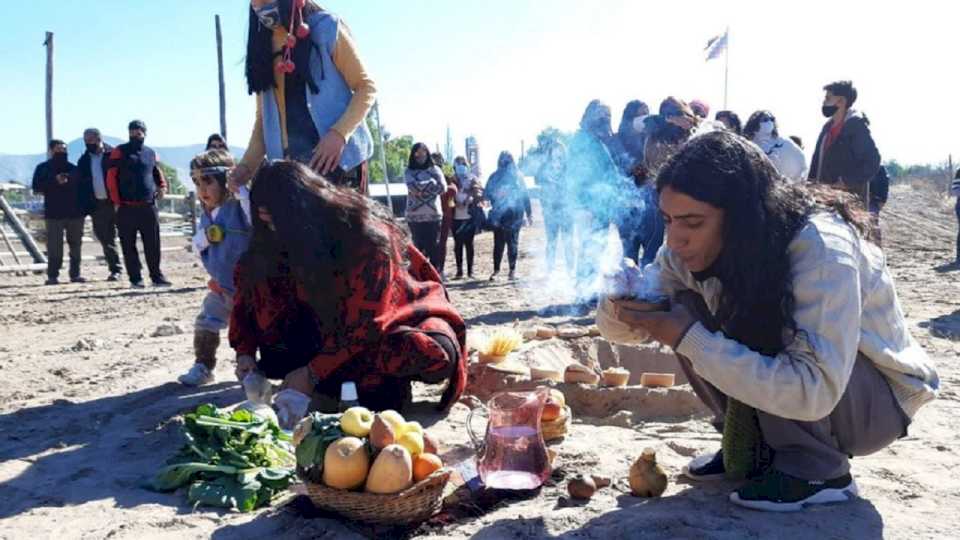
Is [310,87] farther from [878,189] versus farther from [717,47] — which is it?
[717,47]

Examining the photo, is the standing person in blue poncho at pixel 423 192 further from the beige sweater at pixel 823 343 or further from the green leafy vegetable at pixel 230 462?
the beige sweater at pixel 823 343

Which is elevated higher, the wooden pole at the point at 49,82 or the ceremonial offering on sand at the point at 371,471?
the wooden pole at the point at 49,82

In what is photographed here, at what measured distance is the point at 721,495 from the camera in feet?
8.89

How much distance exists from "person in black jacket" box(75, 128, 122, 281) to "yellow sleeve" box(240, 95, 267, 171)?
639 cm

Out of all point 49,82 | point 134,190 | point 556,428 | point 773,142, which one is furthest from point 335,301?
point 49,82

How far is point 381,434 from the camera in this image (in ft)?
8.53

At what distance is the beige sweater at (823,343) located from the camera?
7.51 ft

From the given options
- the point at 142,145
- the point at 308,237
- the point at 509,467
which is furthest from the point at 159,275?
the point at 509,467

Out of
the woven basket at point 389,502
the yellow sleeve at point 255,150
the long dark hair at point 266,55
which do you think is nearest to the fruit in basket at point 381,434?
the woven basket at point 389,502

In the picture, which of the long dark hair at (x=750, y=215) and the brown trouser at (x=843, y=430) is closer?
the long dark hair at (x=750, y=215)

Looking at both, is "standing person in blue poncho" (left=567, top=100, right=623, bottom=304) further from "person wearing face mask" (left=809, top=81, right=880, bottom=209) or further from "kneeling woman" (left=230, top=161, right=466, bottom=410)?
"kneeling woman" (left=230, top=161, right=466, bottom=410)

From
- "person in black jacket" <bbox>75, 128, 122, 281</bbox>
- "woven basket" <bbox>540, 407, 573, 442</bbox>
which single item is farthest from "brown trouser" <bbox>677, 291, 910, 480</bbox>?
"person in black jacket" <bbox>75, 128, 122, 281</bbox>

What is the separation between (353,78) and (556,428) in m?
1.87

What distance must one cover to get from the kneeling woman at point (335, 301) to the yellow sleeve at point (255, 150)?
660 millimetres
